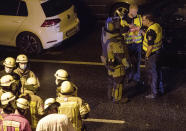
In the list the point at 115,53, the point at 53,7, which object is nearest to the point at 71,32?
the point at 53,7

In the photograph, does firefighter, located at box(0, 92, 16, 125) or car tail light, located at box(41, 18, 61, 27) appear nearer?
firefighter, located at box(0, 92, 16, 125)

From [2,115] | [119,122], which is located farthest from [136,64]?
→ [2,115]

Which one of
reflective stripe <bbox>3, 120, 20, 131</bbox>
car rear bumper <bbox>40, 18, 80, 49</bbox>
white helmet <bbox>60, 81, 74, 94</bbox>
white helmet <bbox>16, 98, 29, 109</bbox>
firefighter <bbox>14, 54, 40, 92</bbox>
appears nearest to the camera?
reflective stripe <bbox>3, 120, 20, 131</bbox>

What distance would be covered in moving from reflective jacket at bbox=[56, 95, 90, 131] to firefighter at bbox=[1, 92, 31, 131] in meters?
0.53

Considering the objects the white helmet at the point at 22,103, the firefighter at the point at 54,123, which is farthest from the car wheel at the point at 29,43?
the firefighter at the point at 54,123

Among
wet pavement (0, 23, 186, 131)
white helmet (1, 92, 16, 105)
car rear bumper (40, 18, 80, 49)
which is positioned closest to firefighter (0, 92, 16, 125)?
white helmet (1, 92, 16, 105)

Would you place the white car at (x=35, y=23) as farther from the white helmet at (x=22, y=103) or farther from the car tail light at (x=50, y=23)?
the white helmet at (x=22, y=103)

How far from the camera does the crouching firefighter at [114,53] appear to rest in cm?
721

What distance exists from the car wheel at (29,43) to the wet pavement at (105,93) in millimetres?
272

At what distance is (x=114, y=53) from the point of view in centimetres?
727

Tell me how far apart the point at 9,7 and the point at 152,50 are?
211 inches

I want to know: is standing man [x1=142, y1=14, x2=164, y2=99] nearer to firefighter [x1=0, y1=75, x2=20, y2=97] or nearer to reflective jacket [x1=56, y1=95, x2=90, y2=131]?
reflective jacket [x1=56, y1=95, x2=90, y2=131]

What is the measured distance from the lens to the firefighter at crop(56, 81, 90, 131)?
17.1 ft

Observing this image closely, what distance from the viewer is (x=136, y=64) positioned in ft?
28.6
